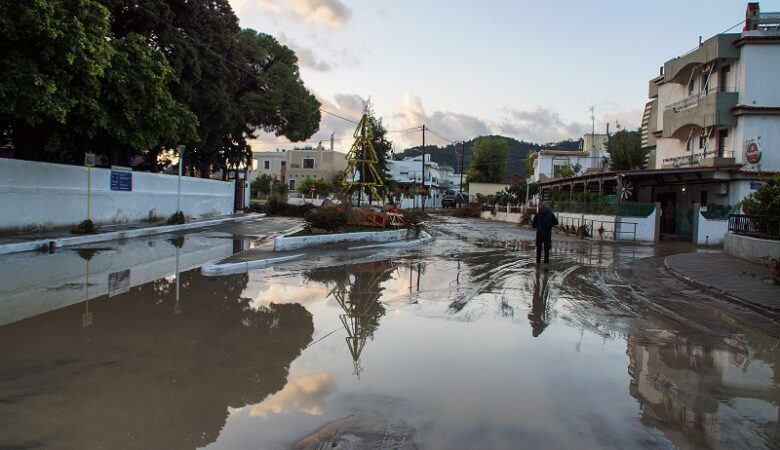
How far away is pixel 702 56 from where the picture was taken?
98.1ft

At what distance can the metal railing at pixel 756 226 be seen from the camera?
655 inches

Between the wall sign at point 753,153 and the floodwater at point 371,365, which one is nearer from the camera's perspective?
the floodwater at point 371,365

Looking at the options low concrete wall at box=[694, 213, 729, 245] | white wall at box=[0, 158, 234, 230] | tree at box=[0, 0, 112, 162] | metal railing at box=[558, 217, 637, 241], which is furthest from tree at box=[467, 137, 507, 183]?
tree at box=[0, 0, 112, 162]

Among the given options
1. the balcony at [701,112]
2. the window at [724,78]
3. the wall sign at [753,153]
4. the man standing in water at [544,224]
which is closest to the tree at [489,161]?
the balcony at [701,112]

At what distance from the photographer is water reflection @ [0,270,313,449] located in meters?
4.20

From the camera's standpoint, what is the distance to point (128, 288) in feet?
33.3

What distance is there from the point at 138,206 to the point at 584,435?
86.3ft

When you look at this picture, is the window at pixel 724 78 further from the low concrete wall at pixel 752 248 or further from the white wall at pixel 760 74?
the low concrete wall at pixel 752 248

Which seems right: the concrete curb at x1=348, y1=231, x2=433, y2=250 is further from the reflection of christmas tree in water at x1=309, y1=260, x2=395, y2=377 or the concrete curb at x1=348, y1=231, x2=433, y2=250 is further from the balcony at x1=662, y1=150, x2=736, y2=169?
the balcony at x1=662, y1=150, x2=736, y2=169

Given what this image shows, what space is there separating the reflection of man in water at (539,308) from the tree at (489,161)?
261ft

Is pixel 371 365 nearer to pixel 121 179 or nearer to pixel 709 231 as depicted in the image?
pixel 121 179

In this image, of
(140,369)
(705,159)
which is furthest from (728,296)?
(705,159)

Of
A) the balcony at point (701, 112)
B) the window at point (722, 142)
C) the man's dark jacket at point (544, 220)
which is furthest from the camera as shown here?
the window at point (722, 142)

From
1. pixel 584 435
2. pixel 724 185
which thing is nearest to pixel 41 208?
pixel 584 435
